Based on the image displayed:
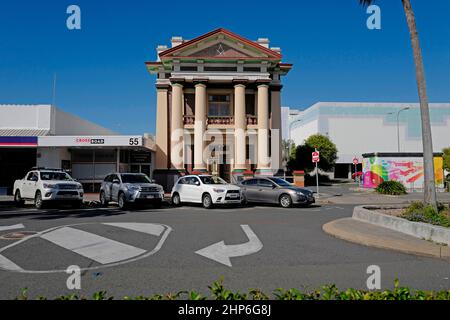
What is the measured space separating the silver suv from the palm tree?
11716 mm

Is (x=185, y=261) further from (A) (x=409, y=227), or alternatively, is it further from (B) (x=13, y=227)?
(B) (x=13, y=227)

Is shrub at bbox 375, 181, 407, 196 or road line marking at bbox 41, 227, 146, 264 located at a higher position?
shrub at bbox 375, 181, 407, 196

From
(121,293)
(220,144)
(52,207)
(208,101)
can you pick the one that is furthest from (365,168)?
(121,293)

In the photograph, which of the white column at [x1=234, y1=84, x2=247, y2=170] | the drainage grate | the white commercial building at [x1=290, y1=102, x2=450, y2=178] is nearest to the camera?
the drainage grate

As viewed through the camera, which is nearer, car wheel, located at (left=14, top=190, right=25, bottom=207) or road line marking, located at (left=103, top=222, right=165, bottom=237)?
road line marking, located at (left=103, top=222, right=165, bottom=237)

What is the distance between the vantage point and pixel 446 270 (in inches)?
254

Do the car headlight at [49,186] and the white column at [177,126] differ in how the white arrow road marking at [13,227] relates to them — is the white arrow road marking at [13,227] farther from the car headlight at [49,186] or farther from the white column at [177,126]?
the white column at [177,126]

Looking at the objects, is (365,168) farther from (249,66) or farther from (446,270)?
(446,270)

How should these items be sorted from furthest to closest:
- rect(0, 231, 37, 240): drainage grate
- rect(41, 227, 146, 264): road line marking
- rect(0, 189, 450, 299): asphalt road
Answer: rect(0, 231, 37, 240): drainage grate
rect(41, 227, 146, 264): road line marking
rect(0, 189, 450, 299): asphalt road

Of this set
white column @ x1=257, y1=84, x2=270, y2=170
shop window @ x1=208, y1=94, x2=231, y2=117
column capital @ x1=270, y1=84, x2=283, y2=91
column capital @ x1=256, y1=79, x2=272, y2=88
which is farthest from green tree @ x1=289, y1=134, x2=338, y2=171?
column capital @ x1=256, y1=79, x2=272, y2=88

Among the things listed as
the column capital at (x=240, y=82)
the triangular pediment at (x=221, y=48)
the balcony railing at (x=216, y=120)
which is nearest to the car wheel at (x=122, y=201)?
the balcony railing at (x=216, y=120)

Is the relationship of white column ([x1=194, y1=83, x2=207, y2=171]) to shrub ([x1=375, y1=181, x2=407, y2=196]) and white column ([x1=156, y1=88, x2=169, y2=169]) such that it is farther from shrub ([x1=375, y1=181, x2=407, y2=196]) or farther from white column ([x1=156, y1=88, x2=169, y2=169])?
shrub ([x1=375, y1=181, x2=407, y2=196])

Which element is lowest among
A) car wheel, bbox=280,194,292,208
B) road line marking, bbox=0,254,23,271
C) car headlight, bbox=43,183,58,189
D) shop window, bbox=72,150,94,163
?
road line marking, bbox=0,254,23,271

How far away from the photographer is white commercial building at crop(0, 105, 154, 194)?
25.3 meters
